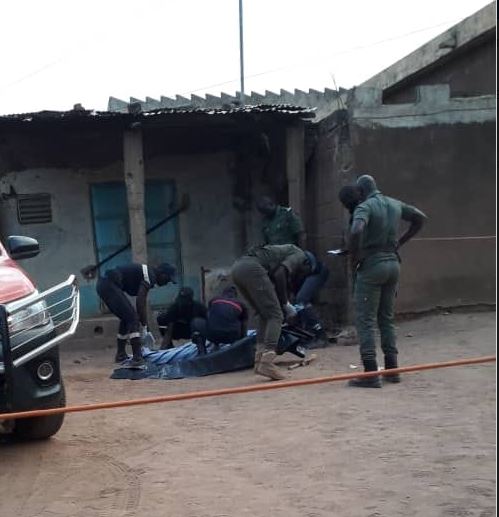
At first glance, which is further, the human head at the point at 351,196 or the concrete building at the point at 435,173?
the concrete building at the point at 435,173

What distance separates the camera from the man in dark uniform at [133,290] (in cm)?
861

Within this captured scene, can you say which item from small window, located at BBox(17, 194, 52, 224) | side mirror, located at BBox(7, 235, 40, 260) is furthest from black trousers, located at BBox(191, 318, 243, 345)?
small window, located at BBox(17, 194, 52, 224)

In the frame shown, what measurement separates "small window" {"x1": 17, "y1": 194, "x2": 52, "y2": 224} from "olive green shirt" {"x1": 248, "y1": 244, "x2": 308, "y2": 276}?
5818 millimetres

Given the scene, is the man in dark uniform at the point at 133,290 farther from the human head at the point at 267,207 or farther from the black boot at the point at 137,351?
the human head at the point at 267,207

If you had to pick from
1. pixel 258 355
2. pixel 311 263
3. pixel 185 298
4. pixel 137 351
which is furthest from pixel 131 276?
pixel 258 355

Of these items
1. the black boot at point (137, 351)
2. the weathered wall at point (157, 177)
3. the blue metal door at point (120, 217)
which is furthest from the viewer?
the blue metal door at point (120, 217)

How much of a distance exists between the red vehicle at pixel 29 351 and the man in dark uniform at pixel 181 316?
3519 millimetres

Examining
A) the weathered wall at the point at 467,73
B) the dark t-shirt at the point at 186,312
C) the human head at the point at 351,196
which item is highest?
the weathered wall at the point at 467,73

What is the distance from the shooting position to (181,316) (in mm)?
8891

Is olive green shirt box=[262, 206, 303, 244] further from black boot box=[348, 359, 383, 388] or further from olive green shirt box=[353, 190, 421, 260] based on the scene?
black boot box=[348, 359, 383, 388]

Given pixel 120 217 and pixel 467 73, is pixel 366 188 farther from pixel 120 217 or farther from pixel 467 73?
pixel 120 217

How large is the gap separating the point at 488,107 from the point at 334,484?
23.5 feet

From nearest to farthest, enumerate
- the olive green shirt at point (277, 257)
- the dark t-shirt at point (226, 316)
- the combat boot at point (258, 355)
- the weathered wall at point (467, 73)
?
1. the combat boot at point (258, 355)
2. the olive green shirt at point (277, 257)
3. the dark t-shirt at point (226, 316)
4. the weathered wall at point (467, 73)

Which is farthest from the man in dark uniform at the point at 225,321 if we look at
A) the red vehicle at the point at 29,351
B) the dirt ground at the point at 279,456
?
the red vehicle at the point at 29,351
